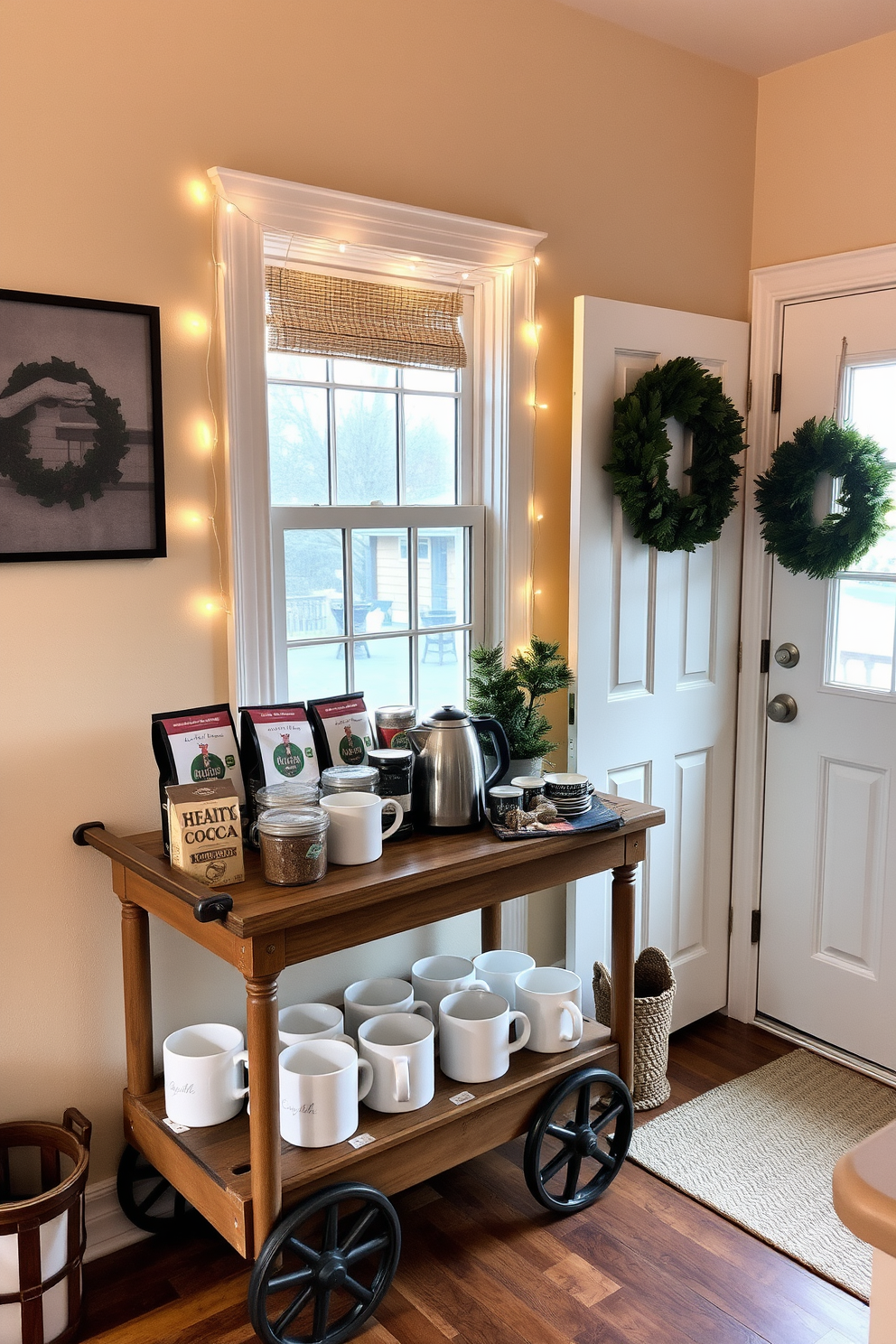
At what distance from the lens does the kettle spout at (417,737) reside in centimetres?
212

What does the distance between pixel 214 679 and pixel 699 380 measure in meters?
1.44

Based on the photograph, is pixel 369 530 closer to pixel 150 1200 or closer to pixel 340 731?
pixel 340 731

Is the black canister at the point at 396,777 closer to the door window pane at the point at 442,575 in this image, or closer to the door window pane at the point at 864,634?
→ the door window pane at the point at 442,575

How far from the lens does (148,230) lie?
6.50 feet

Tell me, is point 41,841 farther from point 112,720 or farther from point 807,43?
point 807,43

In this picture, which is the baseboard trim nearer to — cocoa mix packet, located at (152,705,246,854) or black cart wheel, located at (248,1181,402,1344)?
black cart wheel, located at (248,1181,402,1344)

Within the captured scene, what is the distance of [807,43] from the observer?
2773 mm

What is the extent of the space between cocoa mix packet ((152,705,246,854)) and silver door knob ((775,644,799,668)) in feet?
5.60

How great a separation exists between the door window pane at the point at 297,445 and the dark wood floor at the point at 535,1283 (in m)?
1.55

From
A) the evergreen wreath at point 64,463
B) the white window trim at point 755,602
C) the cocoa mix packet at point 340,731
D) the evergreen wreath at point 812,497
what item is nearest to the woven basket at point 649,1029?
the white window trim at point 755,602

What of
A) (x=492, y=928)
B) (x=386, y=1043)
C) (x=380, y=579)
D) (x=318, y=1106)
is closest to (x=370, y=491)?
(x=380, y=579)

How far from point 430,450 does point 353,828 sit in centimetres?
105

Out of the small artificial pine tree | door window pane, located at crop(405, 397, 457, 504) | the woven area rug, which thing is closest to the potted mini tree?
the small artificial pine tree

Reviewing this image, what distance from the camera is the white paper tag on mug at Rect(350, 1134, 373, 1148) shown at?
1906mm
